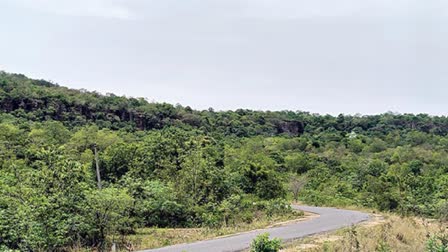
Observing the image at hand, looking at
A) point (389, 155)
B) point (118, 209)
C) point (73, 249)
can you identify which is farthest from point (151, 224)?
point (389, 155)

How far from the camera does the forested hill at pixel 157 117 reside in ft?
205

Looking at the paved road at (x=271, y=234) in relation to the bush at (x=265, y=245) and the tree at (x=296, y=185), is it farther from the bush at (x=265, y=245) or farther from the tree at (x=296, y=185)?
the tree at (x=296, y=185)

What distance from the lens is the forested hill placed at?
205 feet

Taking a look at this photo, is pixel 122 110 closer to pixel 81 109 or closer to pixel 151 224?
pixel 81 109

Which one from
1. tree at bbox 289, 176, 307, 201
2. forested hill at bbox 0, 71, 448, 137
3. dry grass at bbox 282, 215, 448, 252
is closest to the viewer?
dry grass at bbox 282, 215, 448, 252

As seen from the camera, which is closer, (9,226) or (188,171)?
(9,226)

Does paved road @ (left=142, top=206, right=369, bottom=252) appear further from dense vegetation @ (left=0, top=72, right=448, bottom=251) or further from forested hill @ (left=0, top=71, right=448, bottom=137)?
forested hill @ (left=0, top=71, right=448, bottom=137)

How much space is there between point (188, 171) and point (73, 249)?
10.1 metres

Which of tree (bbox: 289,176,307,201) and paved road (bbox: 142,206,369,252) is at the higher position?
paved road (bbox: 142,206,369,252)

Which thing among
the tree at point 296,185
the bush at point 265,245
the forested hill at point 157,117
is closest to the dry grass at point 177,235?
the bush at point 265,245

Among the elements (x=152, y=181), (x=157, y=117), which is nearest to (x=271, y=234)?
(x=152, y=181)

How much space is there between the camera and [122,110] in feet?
237

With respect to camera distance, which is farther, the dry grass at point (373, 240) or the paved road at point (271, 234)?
the paved road at point (271, 234)

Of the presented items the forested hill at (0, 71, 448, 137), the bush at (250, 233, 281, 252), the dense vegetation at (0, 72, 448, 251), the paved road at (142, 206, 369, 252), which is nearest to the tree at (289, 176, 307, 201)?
the dense vegetation at (0, 72, 448, 251)
